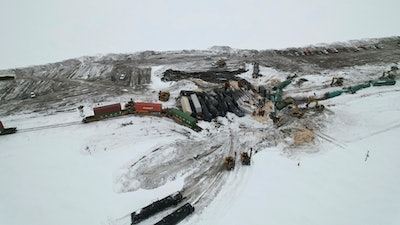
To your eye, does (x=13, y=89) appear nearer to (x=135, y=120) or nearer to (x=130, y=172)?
(x=135, y=120)

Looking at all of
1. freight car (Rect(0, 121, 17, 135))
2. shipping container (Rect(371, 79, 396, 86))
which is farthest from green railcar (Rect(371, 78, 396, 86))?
freight car (Rect(0, 121, 17, 135))

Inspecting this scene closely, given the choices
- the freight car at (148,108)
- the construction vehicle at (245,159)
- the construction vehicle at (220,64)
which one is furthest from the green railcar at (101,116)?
the construction vehicle at (220,64)

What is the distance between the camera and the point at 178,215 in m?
19.0

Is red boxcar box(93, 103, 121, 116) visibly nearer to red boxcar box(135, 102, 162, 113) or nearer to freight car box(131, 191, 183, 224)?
red boxcar box(135, 102, 162, 113)

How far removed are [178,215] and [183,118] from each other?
12.6 meters

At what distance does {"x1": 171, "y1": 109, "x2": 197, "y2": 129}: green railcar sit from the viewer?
2892 cm

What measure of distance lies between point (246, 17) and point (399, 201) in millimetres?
57078

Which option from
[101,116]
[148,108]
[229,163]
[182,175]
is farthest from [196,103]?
[101,116]

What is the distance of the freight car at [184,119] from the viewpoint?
28953mm

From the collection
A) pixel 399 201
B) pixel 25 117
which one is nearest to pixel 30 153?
pixel 25 117

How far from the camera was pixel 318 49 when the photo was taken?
52156 mm

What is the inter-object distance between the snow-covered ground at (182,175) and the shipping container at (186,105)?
6.89 feet

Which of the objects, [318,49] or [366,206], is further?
[318,49]

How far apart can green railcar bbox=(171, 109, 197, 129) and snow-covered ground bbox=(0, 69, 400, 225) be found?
A: 27.4 inches
